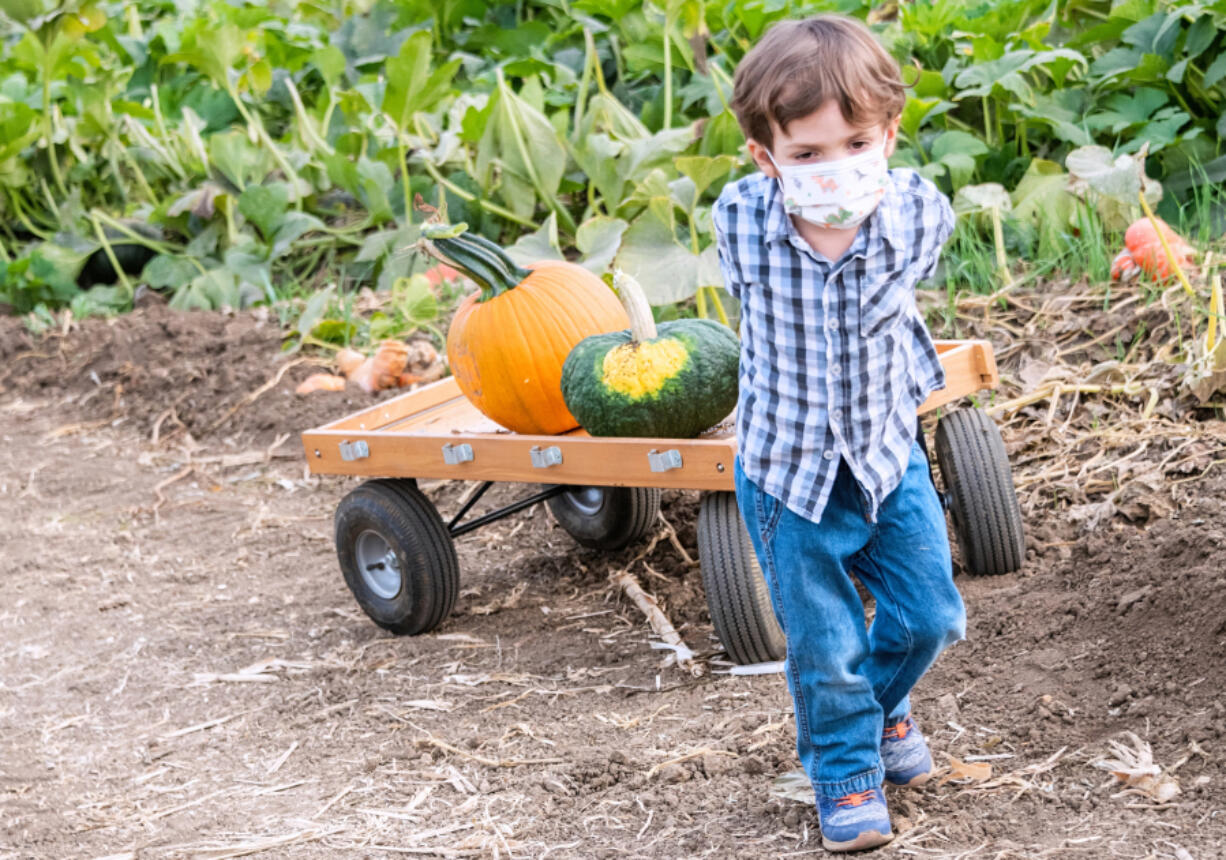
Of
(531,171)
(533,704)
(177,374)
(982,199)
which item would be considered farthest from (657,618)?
(177,374)

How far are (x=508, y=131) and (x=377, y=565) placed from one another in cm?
265

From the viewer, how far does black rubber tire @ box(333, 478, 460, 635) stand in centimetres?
367

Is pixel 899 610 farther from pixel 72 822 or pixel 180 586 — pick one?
pixel 180 586

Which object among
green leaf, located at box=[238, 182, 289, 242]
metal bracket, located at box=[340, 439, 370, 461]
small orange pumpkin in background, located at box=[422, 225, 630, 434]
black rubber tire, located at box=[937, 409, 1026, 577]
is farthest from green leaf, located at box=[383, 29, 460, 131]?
black rubber tire, located at box=[937, 409, 1026, 577]

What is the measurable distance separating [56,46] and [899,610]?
6.61 metres

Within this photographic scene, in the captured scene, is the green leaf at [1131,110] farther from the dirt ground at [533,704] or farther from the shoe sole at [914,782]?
the shoe sole at [914,782]

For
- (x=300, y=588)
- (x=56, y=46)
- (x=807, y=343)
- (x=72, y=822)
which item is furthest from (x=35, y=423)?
(x=807, y=343)

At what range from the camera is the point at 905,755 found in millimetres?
2482

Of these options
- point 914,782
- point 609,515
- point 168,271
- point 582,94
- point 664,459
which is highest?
point 582,94

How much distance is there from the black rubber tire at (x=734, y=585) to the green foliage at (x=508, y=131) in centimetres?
111

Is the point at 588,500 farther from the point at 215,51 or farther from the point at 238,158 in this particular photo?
the point at 215,51

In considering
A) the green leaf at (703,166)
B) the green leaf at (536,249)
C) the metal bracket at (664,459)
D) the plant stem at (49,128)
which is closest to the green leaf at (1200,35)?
the green leaf at (703,166)

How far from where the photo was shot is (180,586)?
181 inches

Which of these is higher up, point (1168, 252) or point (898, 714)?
point (1168, 252)
